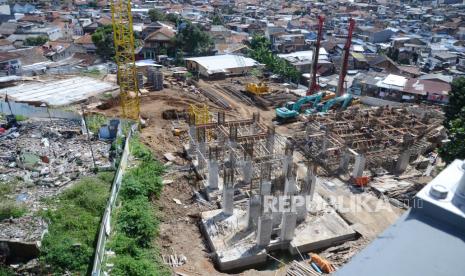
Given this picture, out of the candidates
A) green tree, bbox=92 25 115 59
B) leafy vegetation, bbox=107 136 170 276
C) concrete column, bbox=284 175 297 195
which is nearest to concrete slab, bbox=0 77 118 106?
green tree, bbox=92 25 115 59

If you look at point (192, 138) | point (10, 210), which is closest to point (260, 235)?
point (192, 138)

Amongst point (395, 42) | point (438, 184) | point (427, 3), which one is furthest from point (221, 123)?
point (427, 3)

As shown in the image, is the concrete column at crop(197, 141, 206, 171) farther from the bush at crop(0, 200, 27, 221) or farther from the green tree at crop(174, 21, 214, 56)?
the green tree at crop(174, 21, 214, 56)

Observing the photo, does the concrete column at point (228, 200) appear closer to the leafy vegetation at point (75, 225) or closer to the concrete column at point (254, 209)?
the concrete column at point (254, 209)

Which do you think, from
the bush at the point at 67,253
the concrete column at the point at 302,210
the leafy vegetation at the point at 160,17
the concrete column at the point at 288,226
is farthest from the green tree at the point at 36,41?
the concrete column at the point at 288,226

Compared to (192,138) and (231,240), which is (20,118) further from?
(231,240)

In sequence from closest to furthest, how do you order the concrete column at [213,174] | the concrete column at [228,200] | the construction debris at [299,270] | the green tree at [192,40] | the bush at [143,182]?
1. the construction debris at [299,270]
2. the concrete column at [228,200]
3. the bush at [143,182]
4. the concrete column at [213,174]
5. the green tree at [192,40]

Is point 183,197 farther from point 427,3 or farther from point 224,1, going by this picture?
point 427,3
